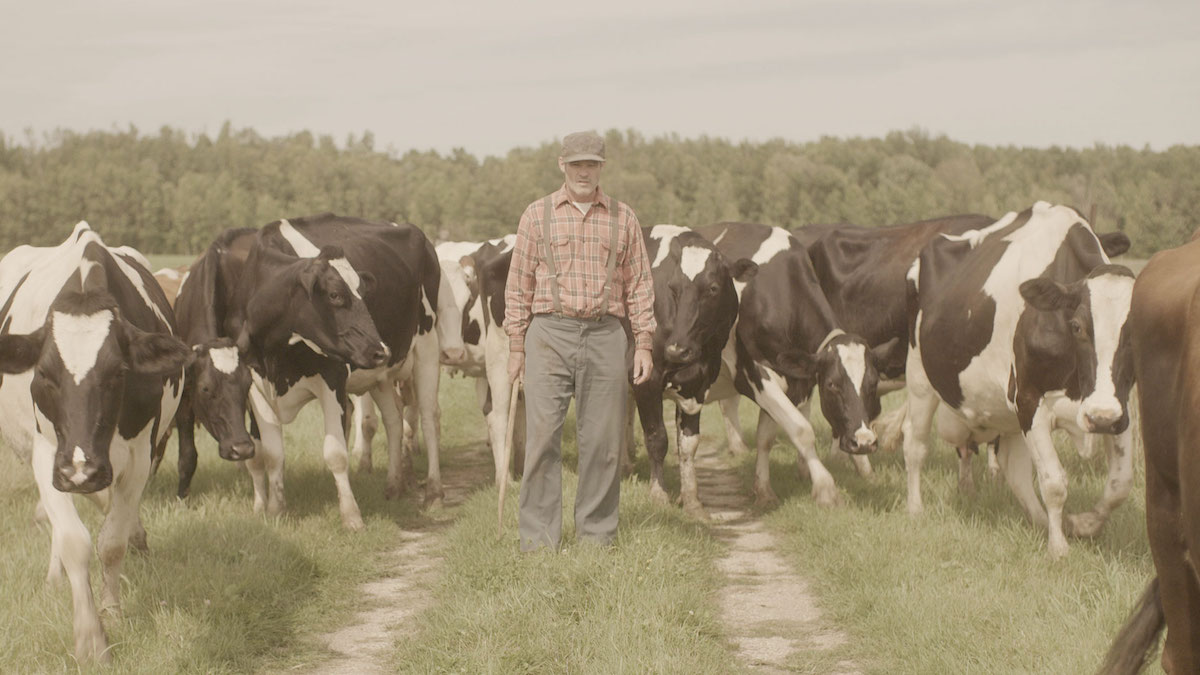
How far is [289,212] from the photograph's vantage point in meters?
110

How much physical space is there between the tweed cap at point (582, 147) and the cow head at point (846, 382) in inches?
122

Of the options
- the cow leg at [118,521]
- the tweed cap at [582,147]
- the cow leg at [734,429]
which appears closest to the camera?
the cow leg at [118,521]

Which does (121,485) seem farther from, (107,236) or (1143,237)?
(107,236)

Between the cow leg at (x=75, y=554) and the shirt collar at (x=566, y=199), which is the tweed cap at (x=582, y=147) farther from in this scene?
the cow leg at (x=75, y=554)

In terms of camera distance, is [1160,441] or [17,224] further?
[17,224]

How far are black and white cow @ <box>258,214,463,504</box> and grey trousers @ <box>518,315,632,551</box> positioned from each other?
2368 millimetres

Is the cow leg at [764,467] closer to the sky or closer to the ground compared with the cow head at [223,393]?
closer to the ground

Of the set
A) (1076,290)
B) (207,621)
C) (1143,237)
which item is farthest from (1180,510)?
(1143,237)

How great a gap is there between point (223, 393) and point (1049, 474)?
5397 millimetres

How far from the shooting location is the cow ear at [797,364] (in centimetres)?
Result: 934

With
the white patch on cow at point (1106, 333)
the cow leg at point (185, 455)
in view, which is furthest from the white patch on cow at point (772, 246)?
the cow leg at point (185, 455)

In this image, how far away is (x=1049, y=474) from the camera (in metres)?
7.08

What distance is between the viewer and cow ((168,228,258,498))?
801 cm

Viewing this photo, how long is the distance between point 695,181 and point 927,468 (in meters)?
96.9
